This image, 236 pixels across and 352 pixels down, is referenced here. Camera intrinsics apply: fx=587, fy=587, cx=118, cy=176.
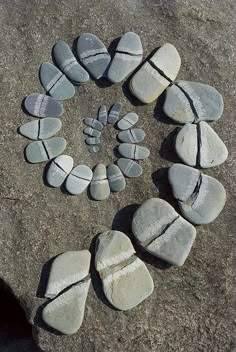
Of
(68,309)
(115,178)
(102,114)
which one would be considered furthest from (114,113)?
(68,309)

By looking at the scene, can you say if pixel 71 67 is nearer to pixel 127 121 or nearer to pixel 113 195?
pixel 127 121

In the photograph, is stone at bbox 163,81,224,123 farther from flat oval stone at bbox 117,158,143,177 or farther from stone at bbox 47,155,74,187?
stone at bbox 47,155,74,187

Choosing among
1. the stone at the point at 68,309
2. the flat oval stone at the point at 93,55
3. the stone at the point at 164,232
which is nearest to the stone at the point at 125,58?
the flat oval stone at the point at 93,55

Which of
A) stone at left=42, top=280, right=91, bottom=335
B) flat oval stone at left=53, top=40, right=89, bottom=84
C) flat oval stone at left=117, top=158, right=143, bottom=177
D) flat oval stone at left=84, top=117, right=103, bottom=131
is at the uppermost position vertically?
flat oval stone at left=53, top=40, right=89, bottom=84

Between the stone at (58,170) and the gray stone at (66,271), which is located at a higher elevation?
the stone at (58,170)

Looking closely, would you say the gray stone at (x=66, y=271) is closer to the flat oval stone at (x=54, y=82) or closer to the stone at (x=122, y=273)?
the stone at (x=122, y=273)

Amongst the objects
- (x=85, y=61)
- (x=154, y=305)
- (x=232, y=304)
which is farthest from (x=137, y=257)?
(x=85, y=61)

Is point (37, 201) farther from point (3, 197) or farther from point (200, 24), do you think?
point (200, 24)

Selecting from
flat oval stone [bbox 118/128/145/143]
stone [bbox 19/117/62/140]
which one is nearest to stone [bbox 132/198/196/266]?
flat oval stone [bbox 118/128/145/143]
